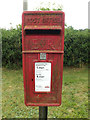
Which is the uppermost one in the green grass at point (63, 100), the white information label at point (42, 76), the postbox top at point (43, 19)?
the postbox top at point (43, 19)

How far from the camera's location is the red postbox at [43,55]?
2.00 m

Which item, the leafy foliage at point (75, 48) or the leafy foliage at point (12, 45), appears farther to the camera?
the leafy foliage at point (75, 48)

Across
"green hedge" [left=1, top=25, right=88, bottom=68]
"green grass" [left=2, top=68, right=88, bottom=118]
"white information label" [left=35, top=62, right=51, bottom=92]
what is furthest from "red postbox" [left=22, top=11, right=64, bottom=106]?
"green hedge" [left=1, top=25, right=88, bottom=68]

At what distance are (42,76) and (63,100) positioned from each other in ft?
7.49

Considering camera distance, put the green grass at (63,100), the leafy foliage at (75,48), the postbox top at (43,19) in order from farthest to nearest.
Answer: the leafy foliage at (75,48), the green grass at (63,100), the postbox top at (43,19)

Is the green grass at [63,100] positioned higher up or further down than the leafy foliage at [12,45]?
further down

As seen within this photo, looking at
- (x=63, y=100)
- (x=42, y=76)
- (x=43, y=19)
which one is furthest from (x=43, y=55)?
(x=63, y=100)

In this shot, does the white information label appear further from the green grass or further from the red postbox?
the green grass

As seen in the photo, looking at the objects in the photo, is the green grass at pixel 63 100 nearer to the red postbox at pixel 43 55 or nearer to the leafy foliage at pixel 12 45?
the leafy foliage at pixel 12 45

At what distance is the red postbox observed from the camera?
6.56 ft

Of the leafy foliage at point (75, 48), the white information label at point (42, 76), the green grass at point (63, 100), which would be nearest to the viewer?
the white information label at point (42, 76)

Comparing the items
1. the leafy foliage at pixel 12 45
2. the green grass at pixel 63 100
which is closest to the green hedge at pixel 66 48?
the leafy foliage at pixel 12 45

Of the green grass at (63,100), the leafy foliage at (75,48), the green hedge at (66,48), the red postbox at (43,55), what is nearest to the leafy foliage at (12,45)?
the green hedge at (66,48)

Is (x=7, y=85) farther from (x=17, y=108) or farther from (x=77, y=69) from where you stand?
(x=77, y=69)
